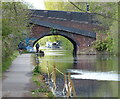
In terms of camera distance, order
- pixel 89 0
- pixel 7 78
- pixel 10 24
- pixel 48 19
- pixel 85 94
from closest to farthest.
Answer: pixel 89 0 < pixel 85 94 < pixel 7 78 < pixel 10 24 < pixel 48 19

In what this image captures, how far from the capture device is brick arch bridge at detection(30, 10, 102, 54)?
50.7 meters

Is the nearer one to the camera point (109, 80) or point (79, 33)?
point (109, 80)

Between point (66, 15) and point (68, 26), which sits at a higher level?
point (66, 15)

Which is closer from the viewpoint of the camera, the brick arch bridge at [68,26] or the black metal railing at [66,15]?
the black metal railing at [66,15]

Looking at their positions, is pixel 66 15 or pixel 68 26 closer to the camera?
pixel 66 15

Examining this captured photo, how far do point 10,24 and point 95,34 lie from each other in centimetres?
3069

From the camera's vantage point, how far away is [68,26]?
5250cm

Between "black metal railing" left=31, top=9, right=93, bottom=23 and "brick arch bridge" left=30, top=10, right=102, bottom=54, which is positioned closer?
"black metal railing" left=31, top=9, right=93, bottom=23

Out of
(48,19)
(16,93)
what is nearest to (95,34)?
(48,19)

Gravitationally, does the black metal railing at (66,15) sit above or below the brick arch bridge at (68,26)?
above

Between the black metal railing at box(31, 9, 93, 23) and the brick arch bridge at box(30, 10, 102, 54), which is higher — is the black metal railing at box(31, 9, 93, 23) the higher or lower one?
the higher one

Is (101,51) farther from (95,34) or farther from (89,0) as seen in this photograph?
(89,0)

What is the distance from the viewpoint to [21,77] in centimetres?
1809

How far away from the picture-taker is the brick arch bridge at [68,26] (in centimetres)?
5069
